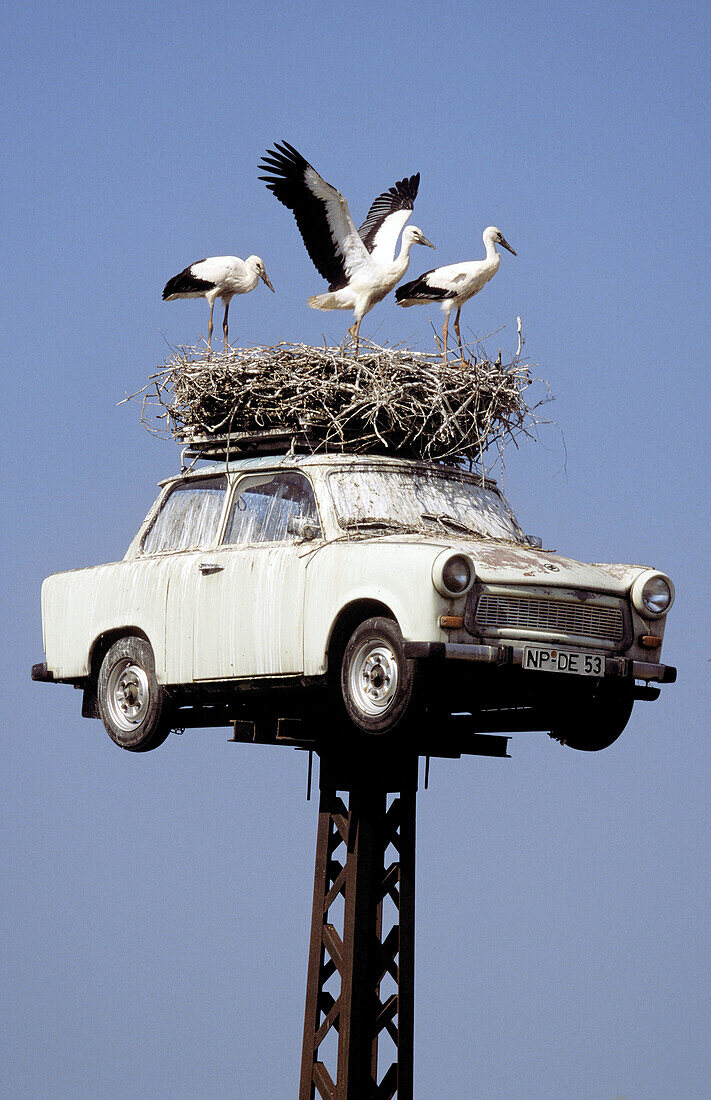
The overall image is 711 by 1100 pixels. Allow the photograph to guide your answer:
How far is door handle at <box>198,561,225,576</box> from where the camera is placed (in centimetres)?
1424

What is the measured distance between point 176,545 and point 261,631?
1.69 meters

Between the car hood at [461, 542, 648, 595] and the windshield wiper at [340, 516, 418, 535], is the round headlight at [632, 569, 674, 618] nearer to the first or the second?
the car hood at [461, 542, 648, 595]

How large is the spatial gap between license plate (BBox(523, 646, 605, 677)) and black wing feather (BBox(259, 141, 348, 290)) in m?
5.01

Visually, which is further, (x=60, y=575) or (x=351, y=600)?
(x=60, y=575)

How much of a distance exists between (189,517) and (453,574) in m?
3.23

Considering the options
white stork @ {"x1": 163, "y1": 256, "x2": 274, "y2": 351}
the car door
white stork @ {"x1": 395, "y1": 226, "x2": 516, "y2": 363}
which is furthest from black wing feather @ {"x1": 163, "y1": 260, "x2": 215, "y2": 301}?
the car door

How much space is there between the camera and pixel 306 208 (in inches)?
650

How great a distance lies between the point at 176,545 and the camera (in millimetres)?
15180

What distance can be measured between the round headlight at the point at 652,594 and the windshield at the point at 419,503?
1241 millimetres

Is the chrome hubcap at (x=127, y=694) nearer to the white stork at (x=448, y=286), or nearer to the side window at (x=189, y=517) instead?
the side window at (x=189, y=517)

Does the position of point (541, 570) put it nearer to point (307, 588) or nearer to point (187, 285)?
point (307, 588)

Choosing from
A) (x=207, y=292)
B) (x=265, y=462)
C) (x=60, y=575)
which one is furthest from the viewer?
(x=207, y=292)

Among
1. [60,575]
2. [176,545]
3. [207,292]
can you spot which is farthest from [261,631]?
[207,292]

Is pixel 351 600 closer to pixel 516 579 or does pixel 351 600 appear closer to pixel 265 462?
pixel 516 579
